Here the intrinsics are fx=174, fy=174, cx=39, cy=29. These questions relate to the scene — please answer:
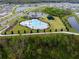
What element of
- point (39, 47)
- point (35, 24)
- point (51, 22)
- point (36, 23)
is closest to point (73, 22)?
point (51, 22)

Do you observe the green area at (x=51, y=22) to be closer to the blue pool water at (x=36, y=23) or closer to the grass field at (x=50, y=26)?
the grass field at (x=50, y=26)

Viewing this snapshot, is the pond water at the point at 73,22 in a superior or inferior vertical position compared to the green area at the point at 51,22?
inferior

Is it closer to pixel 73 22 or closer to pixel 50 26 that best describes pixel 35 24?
pixel 50 26

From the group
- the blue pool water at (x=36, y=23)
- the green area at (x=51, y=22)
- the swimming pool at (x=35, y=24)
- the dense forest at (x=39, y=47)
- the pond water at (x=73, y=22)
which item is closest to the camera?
the dense forest at (x=39, y=47)

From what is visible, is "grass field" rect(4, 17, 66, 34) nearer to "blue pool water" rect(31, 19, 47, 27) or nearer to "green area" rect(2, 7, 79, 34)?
"green area" rect(2, 7, 79, 34)

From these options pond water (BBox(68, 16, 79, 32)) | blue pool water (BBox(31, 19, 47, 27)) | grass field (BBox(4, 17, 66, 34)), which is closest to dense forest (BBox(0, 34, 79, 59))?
grass field (BBox(4, 17, 66, 34))

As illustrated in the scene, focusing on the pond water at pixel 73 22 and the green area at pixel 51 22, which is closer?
the green area at pixel 51 22

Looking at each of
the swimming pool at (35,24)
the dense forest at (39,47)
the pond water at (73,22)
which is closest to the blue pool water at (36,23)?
the swimming pool at (35,24)

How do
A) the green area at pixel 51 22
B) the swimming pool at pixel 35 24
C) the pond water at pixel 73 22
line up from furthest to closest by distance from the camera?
the pond water at pixel 73 22
the swimming pool at pixel 35 24
the green area at pixel 51 22
